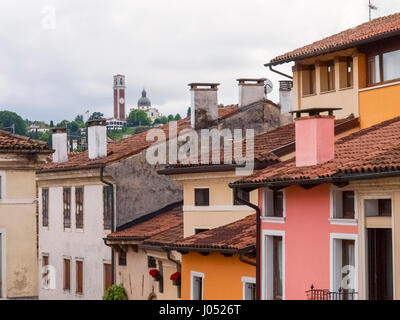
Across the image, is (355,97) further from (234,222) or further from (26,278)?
(26,278)

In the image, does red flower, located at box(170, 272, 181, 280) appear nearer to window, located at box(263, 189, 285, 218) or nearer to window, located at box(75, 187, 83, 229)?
window, located at box(263, 189, 285, 218)

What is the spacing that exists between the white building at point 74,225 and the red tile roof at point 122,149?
0.27m

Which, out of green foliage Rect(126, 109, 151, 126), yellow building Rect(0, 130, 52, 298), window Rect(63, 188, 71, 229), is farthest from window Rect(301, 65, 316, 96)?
green foliage Rect(126, 109, 151, 126)

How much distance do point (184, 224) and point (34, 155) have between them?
6885 mm

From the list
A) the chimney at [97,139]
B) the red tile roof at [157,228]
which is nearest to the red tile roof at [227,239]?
the red tile roof at [157,228]

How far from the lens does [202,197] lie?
36.8 metres

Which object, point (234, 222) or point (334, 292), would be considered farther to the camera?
point (234, 222)

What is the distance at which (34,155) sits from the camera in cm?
3281

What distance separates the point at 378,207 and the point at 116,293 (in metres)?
20.4

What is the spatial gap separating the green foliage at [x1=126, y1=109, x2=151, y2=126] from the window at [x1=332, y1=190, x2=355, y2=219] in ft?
382

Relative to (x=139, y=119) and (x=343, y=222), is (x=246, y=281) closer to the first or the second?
(x=343, y=222)

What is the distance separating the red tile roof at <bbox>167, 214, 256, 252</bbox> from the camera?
29297mm
